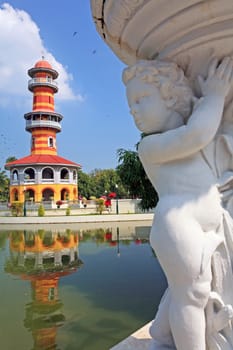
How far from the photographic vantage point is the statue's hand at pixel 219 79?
163 centimetres

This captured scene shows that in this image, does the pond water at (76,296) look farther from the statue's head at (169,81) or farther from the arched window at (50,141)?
the arched window at (50,141)

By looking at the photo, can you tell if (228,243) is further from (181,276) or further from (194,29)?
(194,29)

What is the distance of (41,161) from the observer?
1248 inches

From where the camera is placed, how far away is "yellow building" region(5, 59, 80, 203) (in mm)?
32000

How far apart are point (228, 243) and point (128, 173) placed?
13.9 ft

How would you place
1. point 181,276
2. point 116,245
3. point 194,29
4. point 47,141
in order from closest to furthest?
point 181,276
point 194,29
point 116,245
point 47,141

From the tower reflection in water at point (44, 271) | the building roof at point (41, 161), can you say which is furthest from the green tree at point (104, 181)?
the tower reflection in water at point (44, 271)

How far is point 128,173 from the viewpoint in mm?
5777

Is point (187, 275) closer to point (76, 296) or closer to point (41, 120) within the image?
point (76, 296)

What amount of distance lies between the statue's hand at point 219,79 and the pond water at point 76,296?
11.3 ft

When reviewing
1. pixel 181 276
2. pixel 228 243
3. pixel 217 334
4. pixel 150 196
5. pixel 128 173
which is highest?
pixel 128 173

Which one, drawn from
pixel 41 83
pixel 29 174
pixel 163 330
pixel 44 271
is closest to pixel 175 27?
pixel 163 330

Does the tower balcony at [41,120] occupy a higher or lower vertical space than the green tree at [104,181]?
higher

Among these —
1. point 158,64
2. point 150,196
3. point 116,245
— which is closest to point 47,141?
point 116,245
